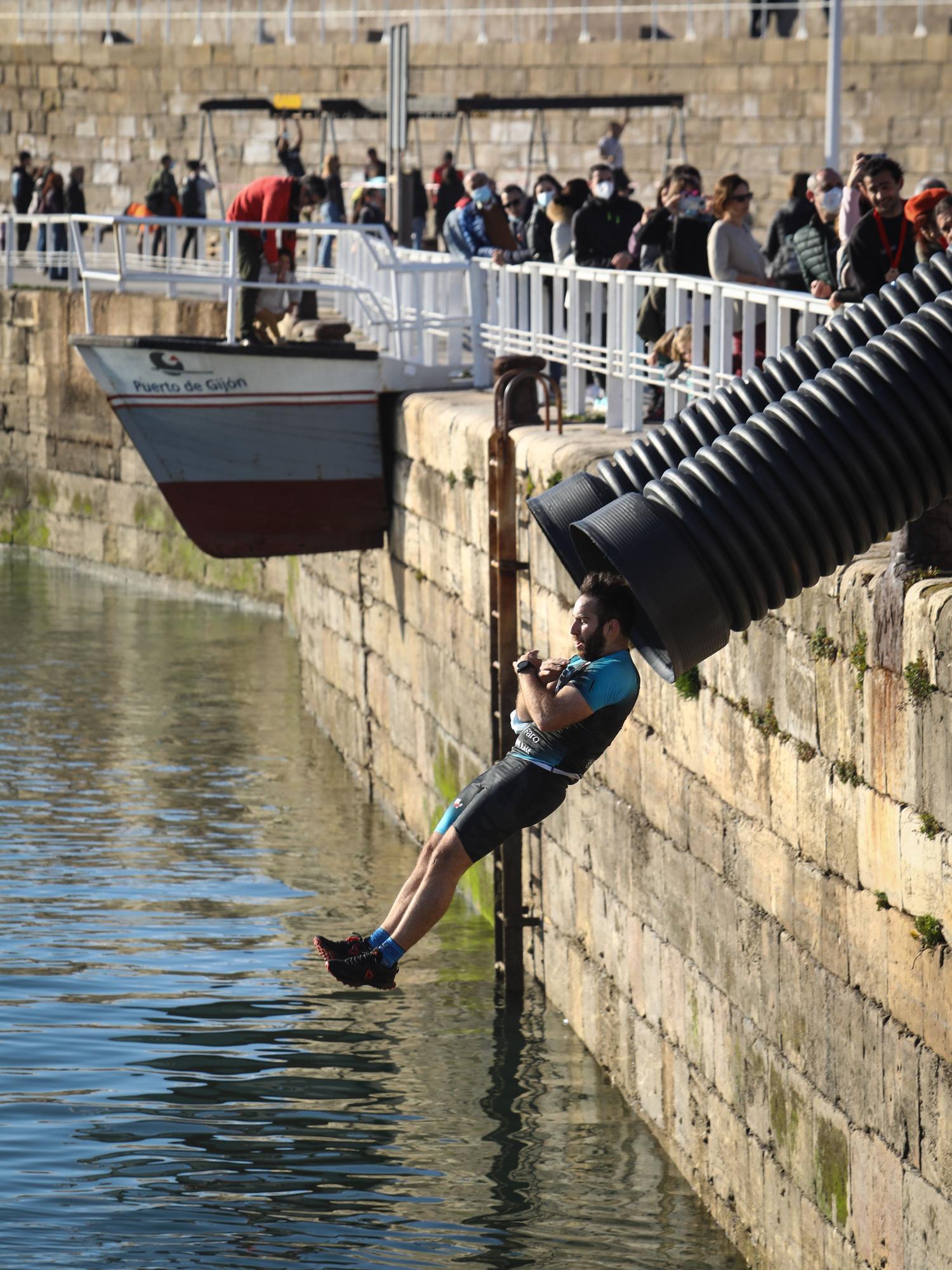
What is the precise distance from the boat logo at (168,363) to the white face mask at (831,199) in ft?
14.6

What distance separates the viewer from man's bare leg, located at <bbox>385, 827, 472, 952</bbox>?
24.9 feet

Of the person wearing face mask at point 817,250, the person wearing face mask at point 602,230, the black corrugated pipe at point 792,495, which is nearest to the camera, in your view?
the black corrugated pipe at point 792,495

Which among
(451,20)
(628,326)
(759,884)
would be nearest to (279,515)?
(628,326)

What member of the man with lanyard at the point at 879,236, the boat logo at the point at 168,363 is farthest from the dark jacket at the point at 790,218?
the man with lanyard at the point at 879,236

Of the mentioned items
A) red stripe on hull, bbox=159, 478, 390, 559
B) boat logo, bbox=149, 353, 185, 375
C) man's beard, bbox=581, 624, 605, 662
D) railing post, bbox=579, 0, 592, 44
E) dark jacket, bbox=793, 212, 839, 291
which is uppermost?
railing post, bbox=579, 0, 592, 44

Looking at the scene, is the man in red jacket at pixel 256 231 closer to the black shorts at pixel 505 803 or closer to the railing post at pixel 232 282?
the railing post at pixel 232 282

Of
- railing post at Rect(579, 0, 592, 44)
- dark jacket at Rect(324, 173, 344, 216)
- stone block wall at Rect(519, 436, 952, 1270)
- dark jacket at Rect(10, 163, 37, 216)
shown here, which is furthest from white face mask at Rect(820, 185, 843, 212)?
railing post at Rect(579, 0, 592, 44)

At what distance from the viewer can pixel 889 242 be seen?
883 centimetres

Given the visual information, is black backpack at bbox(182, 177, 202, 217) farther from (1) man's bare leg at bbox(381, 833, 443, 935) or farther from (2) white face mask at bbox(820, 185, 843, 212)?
(1) man's bare leg at bbox(381, 833, 443, 935)

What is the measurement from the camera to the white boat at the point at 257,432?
14570mm

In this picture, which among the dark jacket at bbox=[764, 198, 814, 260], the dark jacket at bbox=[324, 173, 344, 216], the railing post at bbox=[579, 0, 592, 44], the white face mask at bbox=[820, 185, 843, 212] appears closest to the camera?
the white face mask at bbox=[820, 185, 843, 212]

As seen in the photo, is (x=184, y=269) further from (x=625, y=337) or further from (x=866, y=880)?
(x=866, y=880)

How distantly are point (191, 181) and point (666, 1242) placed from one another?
2170 cm

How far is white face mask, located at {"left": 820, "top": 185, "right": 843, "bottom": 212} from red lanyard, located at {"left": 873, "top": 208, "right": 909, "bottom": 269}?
13.6ft
